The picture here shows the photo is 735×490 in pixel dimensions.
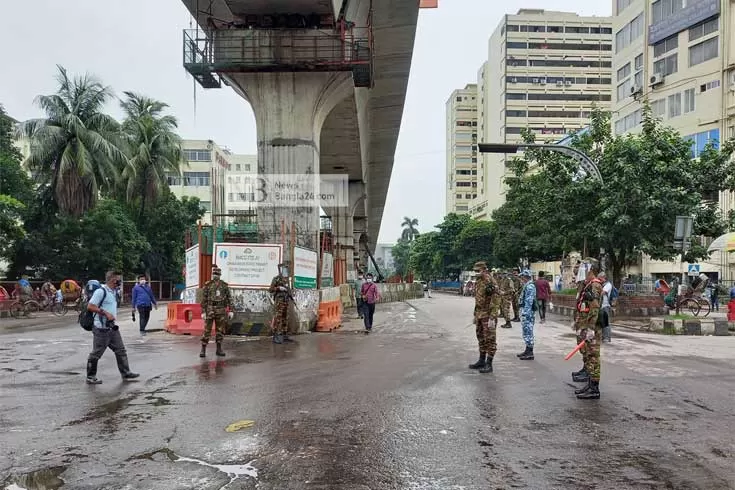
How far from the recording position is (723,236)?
23.4 metres

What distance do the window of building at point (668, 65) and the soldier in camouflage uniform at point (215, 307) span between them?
43989 millimetres

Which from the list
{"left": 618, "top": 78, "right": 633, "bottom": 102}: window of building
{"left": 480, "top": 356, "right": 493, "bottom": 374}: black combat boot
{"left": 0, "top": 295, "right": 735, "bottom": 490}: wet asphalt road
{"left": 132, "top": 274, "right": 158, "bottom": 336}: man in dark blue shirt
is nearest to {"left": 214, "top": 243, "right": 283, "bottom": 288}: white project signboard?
{"left": 132, "top": 274, "right": 158, "bottom": 336}: man in dark blue shirt

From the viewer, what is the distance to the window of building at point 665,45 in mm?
44531

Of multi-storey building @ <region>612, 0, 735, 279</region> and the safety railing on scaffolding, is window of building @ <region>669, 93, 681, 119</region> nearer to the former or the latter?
multi-storey building @ <region>612, 0, 735, 279</region>

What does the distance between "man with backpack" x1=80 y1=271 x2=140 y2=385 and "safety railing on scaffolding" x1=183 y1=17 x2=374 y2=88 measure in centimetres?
981

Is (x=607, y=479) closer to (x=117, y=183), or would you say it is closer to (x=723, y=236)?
(x=723, y=236)

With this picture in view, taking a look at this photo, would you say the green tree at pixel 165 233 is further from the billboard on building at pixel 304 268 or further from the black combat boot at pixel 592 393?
the black combat boot at pixel 592 393

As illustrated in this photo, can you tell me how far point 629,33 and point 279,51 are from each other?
44.0m

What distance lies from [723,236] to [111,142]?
32287 millimetres

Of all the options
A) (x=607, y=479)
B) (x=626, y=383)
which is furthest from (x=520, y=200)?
(x=607, y=479)

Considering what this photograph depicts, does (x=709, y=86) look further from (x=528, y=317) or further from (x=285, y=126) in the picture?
(x=528, y=317)

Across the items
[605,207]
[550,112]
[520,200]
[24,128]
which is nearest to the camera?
[605,207]

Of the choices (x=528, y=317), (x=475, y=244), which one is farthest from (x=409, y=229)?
(x=528, y=317)

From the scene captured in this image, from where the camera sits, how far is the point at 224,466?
475 centimetres
